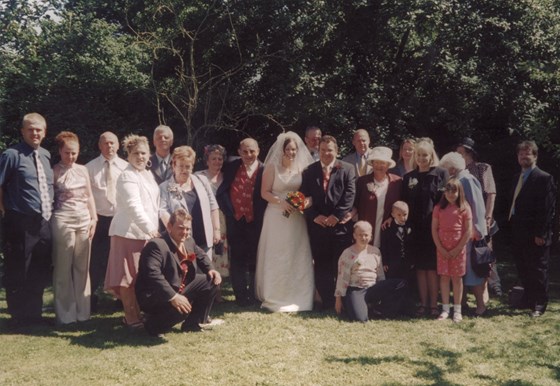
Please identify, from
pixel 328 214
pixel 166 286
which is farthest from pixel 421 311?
pixel 166 286

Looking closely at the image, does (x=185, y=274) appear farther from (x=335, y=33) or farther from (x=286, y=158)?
(x=335, y=33)

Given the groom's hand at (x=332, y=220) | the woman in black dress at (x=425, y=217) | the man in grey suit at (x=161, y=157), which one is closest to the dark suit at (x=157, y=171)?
the man in grey suit at (x=161, y=157)

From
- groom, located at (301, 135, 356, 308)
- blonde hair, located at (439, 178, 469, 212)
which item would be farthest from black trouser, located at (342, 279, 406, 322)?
blonde hair, located at (439, 178, 469, 212)

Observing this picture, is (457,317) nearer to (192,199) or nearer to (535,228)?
(535,228)

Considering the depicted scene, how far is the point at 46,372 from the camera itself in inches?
192

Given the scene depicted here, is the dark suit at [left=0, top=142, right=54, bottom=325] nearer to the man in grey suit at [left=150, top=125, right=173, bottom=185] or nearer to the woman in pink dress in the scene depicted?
the woman in pink dress

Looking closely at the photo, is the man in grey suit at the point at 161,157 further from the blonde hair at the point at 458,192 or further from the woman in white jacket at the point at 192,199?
the blonde hair at the point at 458,192

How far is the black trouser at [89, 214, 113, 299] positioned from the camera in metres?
7.06

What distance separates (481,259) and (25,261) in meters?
5.22

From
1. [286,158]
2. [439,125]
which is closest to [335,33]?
[439,125]

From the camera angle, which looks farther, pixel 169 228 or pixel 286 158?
pixel 286 158

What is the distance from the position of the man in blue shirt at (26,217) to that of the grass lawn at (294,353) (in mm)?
464

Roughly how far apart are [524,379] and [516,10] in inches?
318

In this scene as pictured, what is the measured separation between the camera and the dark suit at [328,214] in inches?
276
